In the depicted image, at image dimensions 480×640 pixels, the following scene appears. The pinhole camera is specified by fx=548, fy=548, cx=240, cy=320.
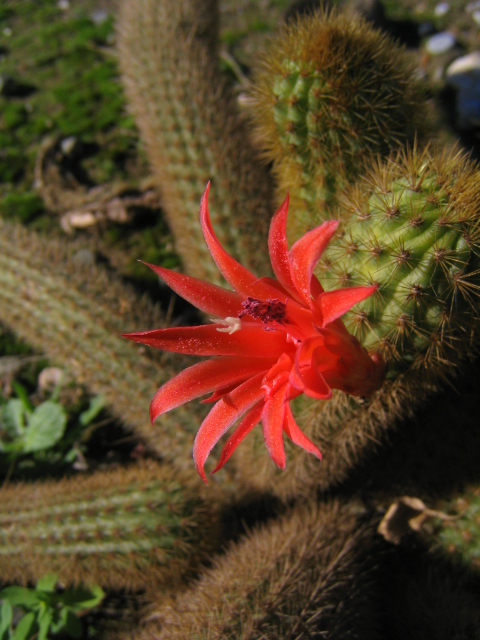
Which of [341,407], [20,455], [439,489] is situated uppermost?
[341,407]

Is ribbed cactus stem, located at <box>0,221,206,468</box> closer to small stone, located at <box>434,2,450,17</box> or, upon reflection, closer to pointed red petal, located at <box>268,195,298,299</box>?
pointed red petal, located at <box>268,195,298,299</box>

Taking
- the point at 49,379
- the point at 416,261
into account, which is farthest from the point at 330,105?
the point at 49,379

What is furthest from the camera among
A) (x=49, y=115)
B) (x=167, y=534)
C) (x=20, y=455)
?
(x=49, y=115)

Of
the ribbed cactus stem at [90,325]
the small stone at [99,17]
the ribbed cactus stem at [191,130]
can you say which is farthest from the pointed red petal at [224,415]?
the small stone at [99,17]

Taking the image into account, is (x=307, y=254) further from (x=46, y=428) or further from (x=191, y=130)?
(x=46, y=428)

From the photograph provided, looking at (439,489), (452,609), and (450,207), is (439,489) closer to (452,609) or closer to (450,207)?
(452,609)

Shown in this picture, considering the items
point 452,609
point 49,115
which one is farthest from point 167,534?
point 49,115

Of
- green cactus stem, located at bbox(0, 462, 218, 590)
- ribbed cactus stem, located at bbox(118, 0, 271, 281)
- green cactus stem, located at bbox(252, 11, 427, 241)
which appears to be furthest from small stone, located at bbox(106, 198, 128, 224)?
green cactus stem, located at bbox(0, 462, 218, 590)
